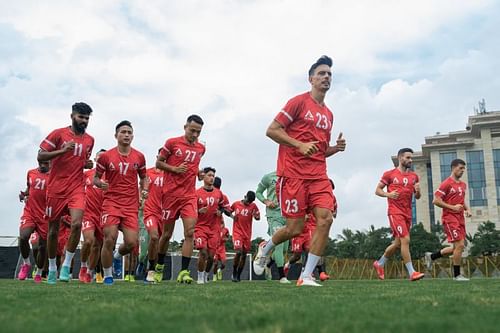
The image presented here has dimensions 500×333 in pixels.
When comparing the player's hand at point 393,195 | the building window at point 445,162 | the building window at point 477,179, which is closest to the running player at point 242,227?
the player's hand at point 393,195

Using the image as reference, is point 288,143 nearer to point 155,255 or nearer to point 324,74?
point 324,74

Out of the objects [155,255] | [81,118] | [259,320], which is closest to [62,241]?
[155,255]

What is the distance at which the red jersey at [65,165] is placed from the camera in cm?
866

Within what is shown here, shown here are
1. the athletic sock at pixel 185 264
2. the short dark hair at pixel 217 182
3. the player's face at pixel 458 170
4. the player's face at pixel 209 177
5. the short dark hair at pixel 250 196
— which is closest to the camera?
the athletic sock at pixel 185 264

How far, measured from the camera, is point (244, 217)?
15383 millimetres

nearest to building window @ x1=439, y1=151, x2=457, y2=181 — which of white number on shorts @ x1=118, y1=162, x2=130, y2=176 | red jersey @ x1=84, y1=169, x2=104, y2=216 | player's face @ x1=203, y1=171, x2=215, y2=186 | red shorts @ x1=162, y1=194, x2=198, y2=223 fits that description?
player's face @ x1=203, y1=171, x2=215, y2=186

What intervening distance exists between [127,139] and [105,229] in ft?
5.23

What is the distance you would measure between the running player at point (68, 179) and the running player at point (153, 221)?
1409 mm

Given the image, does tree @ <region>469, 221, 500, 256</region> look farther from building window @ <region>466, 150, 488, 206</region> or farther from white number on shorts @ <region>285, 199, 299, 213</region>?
white number on shorts @ <region>285, 199, 299, 213</region>

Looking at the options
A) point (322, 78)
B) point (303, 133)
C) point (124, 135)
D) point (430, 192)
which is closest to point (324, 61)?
point (322, 78)

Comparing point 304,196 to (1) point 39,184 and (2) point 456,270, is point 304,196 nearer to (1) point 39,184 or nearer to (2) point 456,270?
(2) point 456,270

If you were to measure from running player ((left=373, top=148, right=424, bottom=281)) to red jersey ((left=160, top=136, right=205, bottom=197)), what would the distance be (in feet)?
13.9

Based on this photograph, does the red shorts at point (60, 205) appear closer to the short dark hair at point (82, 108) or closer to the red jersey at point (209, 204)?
the short dark hair at point (82, 108)

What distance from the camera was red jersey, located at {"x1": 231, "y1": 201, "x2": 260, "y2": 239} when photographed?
15156 millimetres
